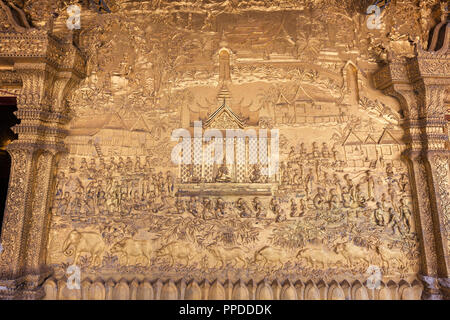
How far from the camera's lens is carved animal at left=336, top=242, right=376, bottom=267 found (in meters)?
4.21

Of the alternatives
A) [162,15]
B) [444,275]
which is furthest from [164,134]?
[444,275]

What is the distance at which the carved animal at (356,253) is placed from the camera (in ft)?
13.8

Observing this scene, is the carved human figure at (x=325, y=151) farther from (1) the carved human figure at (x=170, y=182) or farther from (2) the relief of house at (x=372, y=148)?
(1) the carved human figure at (x=170, y=182)

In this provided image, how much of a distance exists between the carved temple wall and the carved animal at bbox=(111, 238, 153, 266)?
2cm

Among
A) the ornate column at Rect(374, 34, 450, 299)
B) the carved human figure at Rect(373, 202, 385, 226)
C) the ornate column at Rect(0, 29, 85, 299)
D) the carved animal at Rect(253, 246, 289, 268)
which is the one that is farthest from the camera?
the carved human figure at Rect(373, 202, 385, 226)

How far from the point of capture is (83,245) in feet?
14.1

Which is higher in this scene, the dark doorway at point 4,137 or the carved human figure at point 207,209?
the dark doorway at point 4,137

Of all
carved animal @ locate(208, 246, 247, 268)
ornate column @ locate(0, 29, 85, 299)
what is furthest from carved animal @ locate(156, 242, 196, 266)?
ornate column @ locate(0, 29, 85, 299)

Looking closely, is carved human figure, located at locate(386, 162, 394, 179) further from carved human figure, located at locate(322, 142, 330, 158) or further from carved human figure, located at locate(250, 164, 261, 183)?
carved human figure, located at locate(250, 164, 261, 183)

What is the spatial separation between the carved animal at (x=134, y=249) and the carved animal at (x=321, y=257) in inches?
104

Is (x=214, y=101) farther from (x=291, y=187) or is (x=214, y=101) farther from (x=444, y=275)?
(x=444, y=275)

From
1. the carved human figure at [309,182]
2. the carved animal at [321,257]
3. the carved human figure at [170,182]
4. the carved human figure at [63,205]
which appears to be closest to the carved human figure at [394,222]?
the carved animal at [321,257]

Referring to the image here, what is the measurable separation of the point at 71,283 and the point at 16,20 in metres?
4.93

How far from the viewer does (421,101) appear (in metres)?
4.45
